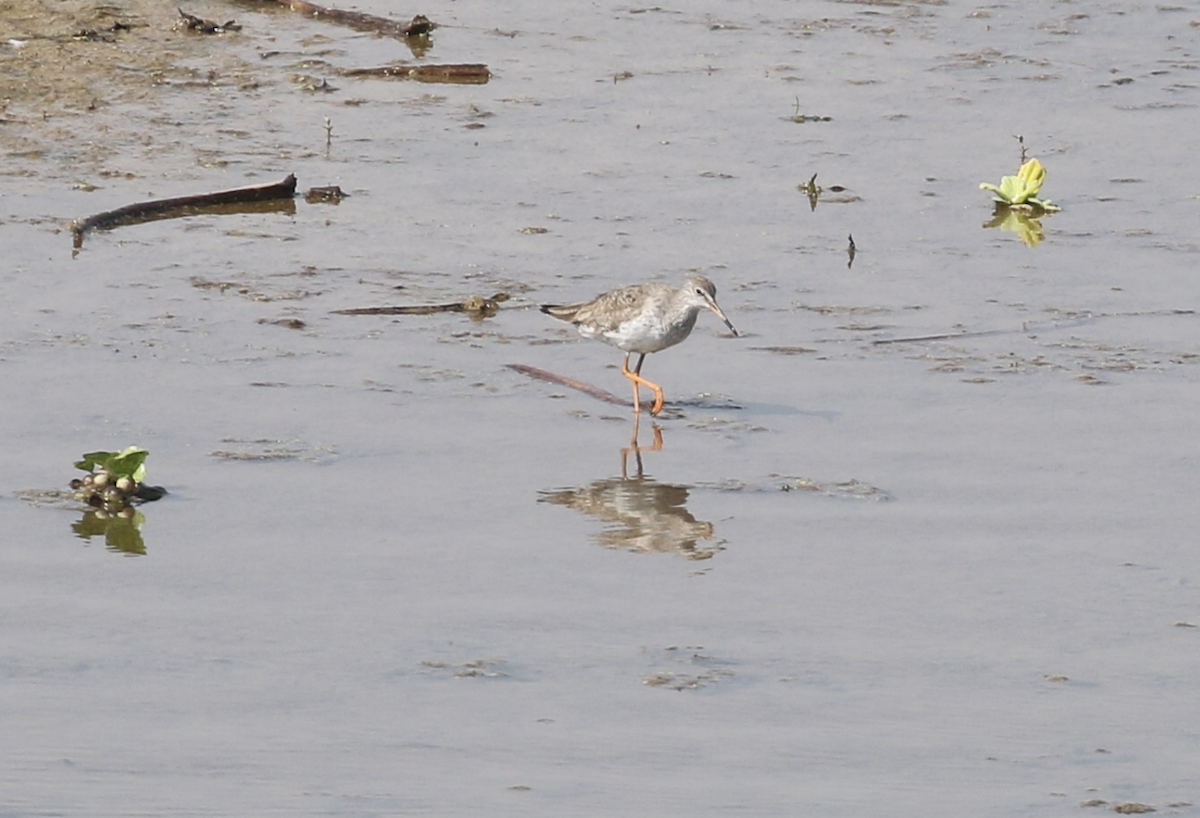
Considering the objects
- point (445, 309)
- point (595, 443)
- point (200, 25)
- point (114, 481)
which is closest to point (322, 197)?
point (445, 309)

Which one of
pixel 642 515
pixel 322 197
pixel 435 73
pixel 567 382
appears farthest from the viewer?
pixel 435 73

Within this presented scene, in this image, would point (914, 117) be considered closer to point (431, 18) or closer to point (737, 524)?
point (431, 18)

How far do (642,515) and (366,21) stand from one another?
840cm

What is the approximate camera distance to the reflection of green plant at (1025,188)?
1177 centimetres

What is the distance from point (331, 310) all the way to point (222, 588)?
3.35 meters

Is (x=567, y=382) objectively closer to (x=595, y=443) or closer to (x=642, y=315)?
(x=642, y=315)

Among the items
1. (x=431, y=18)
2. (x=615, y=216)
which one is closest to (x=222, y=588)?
(x=615, y=216)

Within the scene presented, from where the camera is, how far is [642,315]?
358 inches

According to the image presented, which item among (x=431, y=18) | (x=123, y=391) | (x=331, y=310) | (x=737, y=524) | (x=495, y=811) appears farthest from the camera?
(x=431, y=18)

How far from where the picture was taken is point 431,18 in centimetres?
1573

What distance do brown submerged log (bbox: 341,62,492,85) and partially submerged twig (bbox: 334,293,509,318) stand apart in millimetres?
4476

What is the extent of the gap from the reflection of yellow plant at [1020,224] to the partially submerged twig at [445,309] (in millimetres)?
3247

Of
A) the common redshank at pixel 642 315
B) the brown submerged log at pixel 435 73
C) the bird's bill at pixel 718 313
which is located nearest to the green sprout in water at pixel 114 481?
the common redshank at pixel 642 315

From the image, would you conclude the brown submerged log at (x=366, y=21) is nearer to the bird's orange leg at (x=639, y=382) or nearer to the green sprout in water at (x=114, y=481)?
the bird's orange leg at (x=639, y=382)
